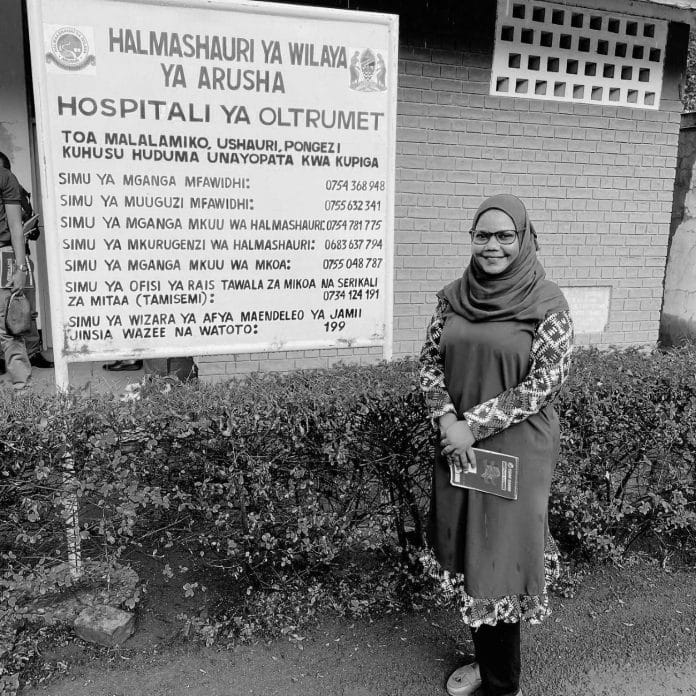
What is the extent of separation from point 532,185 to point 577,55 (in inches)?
42.1

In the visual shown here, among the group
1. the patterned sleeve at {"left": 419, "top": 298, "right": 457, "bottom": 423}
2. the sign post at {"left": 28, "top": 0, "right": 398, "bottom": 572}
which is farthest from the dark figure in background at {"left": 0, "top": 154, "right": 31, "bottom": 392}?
the patterned sleeve at {"left": 419, "top": 298, "right": 457, "bottom": 423}

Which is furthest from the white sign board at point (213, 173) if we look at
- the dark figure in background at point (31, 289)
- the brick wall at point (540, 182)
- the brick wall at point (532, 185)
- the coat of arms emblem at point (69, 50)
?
the dark figure in background at point (31, 289)

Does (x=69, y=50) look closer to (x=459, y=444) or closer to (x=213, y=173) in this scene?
(x=213, y=173)

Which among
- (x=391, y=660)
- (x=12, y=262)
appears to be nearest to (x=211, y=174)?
(x=391, y=660)

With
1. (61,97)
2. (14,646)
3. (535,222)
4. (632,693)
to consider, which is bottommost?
(632,693)

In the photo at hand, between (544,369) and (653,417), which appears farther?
(653,417)

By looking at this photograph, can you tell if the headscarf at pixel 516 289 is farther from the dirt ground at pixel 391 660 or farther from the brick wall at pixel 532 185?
the brick wall at pixel 532 185

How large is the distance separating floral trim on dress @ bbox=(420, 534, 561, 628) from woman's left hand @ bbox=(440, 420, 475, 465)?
489 mm

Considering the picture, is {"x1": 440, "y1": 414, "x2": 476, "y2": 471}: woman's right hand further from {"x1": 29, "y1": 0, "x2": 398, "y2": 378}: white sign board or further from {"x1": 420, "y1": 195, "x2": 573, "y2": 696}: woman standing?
{"x1": 29, "y1": 0, "x2": 398, "y2": 378}: white sign board

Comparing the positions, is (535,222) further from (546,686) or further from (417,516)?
(546,686)

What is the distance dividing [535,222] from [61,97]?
3851 mm

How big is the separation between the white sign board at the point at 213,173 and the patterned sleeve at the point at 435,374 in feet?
3.23

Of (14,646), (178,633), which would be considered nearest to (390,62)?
(178,633)

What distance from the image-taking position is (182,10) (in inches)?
119
